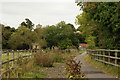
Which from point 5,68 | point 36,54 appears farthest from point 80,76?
point 36,54

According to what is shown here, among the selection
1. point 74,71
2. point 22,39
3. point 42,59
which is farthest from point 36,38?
point 74,71

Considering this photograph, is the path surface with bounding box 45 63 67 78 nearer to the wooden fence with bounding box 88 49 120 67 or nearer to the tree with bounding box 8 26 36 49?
the wooden fence with bounding box 88 49 120 67

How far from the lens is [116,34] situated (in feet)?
47.7

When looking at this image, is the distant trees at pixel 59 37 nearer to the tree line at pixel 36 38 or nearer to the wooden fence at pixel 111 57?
the tree line at pixel 36 38

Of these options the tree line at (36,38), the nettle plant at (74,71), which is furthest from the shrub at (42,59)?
the tree line at (36,38)

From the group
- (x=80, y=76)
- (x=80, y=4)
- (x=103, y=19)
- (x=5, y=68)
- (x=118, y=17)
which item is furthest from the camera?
(x=80, y=4)

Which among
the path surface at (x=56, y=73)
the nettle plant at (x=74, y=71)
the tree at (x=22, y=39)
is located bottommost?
the path surface at (x=56, y=73)

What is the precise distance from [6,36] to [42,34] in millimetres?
13432

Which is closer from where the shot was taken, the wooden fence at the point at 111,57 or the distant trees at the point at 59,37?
the wooden fence at the point at 111,57

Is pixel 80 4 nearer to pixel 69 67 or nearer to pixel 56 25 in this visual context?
pixel 69 67

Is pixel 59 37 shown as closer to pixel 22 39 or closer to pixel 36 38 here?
pixel 36 38

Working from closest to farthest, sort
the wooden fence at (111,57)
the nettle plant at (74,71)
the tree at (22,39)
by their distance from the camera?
the nettle plant at (74,71) < the wooden fence at (111,57) < the tree at (22,39)

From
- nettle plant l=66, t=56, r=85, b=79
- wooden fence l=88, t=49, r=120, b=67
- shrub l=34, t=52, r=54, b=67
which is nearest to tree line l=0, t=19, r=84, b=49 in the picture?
shrub l=34, t=52, r=54, b=67

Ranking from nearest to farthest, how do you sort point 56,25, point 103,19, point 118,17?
point 118,17
point 103,19
point 56,25
